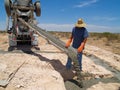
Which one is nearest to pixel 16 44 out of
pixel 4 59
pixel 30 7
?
pixel 30 7

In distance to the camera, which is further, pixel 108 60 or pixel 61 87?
pixel 108 60

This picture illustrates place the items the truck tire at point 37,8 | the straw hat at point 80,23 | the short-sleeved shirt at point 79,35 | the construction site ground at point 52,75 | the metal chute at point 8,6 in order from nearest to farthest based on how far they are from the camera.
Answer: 1. the construction site ground at point 52,75
2. the straw hat at point 80,23
3. the short-sleeved shirt at point 79,35
4. the metal chute at point 8,6
5. the truck tire at point 37,8

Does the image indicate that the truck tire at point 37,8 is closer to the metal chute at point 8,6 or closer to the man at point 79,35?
the metal chute at point 8,6

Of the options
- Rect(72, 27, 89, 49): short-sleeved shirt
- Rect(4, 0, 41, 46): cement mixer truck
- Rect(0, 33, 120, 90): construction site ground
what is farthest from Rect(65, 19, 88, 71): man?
Rect(4, 0, 41, 46): cement mixer truck

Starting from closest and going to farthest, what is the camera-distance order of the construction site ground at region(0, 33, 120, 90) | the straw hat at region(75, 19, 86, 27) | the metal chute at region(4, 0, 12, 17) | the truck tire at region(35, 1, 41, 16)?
the construction site ground at region(0, 33, 120, 90) → the straw hat at region(75, 19, 86, 27) → the metal chute at region(4, 0, 12, 17) → the truck tire at region(35, 1, 41, 16)

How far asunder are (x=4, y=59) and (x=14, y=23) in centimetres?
323

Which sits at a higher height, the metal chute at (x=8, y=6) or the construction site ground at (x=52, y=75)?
the metal chute at (x=8, y=6)

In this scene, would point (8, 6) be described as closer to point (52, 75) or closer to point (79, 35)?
point (79, 35)

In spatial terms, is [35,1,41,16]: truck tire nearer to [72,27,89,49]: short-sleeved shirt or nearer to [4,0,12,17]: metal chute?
[4,0,12,17]: metal chute

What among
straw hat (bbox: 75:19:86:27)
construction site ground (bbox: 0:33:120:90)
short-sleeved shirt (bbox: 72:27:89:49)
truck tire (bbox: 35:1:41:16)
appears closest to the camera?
construction site ground (bbox: 0:33:120:90)

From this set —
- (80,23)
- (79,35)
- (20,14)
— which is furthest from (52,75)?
(20,14)

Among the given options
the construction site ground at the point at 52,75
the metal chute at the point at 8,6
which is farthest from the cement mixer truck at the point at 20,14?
the construction site ground at the point at 52,75

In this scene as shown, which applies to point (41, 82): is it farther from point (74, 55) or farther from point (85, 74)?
point (85, 74)

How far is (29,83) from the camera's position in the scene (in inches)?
239
